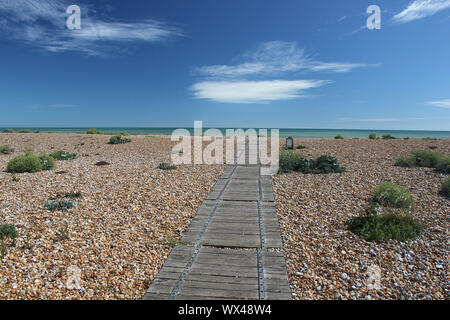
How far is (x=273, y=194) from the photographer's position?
25.4 ft

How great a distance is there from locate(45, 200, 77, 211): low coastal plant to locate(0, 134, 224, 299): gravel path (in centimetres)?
17

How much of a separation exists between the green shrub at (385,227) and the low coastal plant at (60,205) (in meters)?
6.39

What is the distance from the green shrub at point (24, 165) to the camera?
9820 mm

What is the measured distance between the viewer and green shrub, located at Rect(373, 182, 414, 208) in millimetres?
6633

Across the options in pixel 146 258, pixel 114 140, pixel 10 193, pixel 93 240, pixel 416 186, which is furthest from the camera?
pixel 114 140

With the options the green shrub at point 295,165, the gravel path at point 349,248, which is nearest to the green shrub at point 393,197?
the gravel path at point 349,248

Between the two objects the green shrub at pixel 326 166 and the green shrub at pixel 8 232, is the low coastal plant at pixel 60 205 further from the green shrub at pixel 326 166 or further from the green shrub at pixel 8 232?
the green shrub at pixel 326 166

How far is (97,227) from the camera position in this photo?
528 centimetres

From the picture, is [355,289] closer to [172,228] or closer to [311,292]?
[311,292]

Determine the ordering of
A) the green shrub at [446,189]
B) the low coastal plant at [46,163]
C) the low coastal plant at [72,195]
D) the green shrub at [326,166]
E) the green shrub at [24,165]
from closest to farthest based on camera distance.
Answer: the low coastal plant at [72,195] → the green shrub at [446,189] → the green shrub at [24,165] → the green shrub at [326,166] → the low coastal plant at [46,163]

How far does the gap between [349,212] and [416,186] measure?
371 cm

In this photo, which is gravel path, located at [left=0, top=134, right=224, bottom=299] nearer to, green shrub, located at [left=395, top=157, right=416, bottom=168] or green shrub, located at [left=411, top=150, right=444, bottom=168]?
green shrub, located at [left=395, top=157, right=416, bottom=168]

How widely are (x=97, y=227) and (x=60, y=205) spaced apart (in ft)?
5.09
